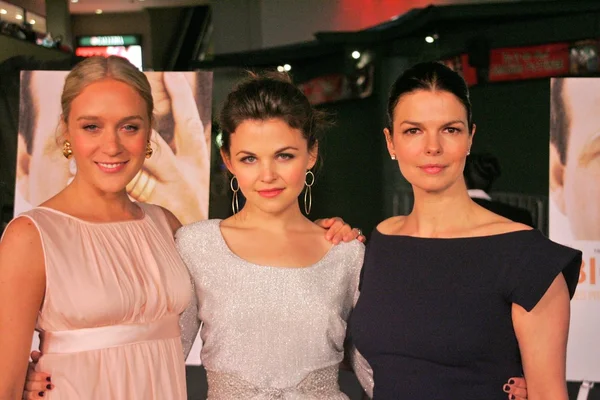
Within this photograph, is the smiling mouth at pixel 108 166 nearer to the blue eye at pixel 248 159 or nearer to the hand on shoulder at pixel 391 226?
the blue eye at pixel 248 159

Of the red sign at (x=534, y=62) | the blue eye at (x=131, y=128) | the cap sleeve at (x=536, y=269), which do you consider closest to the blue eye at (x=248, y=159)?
the blue eye at (x=131, y=128)

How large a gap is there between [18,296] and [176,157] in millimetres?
1909

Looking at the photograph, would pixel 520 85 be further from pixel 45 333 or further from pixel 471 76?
pixel 45 333

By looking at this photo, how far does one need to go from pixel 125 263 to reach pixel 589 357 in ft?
8.15

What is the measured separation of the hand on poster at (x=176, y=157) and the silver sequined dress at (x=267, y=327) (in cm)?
155

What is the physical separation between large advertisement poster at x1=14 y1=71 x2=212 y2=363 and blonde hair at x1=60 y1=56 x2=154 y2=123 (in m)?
1.56

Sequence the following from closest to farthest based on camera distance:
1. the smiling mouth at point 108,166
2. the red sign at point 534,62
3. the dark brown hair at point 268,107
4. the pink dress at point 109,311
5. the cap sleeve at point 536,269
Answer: the cap sleeve at point 536,269 < the pink dress at point 109,311 < the smiling mouth at point 108,166 < the dark brown hair at point 268,107 < the red sign at point 534,62

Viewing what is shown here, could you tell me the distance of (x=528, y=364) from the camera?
1.94m

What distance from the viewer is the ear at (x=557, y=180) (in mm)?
3873

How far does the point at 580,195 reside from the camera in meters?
3.88

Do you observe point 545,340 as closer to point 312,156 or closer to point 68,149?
point 312,156

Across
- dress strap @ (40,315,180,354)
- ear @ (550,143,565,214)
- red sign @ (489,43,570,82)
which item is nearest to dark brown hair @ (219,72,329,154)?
dress strap @ (40,315,180,354)

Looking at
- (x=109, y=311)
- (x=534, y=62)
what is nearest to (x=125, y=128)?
(x=109, y=311)

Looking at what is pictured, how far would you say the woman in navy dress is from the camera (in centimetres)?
193
